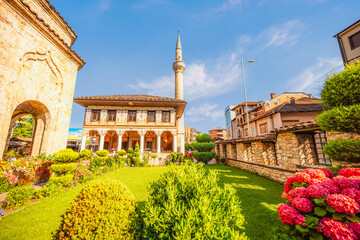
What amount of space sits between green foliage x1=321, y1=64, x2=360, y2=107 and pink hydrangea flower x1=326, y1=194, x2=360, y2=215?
3783mm

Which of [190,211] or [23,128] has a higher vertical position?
[23,128]

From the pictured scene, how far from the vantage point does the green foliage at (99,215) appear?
1.79m

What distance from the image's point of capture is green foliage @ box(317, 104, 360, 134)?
3.72 metres

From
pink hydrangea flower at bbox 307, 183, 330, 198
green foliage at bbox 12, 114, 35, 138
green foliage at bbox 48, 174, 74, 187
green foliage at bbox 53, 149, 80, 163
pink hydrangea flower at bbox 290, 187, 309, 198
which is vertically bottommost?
green foliage at bbox 48, 174, 74, 187

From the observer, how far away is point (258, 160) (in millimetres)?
9648

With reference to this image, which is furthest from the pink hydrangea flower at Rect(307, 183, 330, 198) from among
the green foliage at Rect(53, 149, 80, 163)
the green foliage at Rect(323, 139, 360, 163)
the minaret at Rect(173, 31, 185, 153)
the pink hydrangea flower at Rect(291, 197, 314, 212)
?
the minaret at Rect(173, 31, 185, 153)

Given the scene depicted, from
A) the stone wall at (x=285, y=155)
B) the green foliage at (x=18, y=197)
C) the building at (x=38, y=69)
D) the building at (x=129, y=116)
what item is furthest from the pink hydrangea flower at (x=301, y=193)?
the building at (x=129, y=116)

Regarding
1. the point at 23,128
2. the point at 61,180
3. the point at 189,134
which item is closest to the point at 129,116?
the point at 61,180

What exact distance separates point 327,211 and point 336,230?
0.44 m

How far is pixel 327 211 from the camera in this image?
7.01 ft

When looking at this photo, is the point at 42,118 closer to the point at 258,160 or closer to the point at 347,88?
the point at 347,88

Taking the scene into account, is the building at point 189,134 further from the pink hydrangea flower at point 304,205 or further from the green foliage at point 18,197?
the pink hydrangea flower at point 304,205

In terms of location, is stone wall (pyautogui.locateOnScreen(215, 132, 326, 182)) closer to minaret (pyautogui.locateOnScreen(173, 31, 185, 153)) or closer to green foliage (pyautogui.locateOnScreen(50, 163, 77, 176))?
green foliage (pyautogui.locateOnScreen(50, 163, 77, 176))

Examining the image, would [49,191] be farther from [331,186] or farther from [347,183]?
[347,183]
